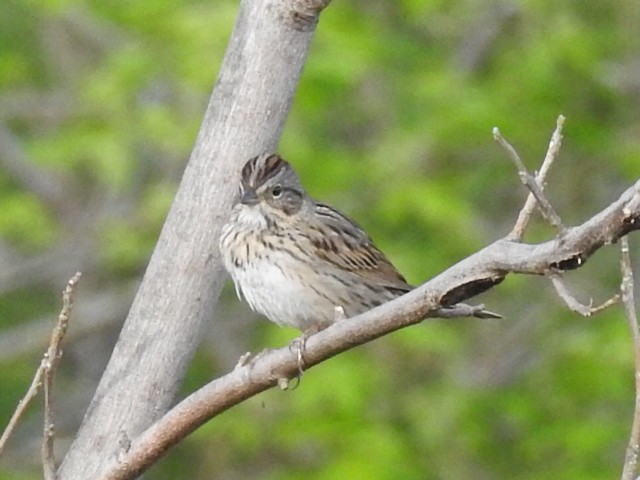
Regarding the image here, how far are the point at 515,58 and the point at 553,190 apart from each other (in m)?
0.93

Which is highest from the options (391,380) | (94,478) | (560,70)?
(560,70)

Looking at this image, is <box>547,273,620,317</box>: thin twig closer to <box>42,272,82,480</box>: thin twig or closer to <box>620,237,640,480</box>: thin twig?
<box>620,237,640,480</box>: thin twig

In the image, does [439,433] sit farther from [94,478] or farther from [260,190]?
[94,478]

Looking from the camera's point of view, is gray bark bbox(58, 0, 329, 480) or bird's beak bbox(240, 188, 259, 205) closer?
gray bark bbox(58, 0, 329, 480)

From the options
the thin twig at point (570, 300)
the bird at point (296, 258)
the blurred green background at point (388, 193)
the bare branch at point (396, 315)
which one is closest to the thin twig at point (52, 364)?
the bare branch at point (396, 315)

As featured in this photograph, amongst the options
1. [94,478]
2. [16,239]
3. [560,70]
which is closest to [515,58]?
[560,70]

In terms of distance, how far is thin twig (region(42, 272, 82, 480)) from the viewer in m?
3.02

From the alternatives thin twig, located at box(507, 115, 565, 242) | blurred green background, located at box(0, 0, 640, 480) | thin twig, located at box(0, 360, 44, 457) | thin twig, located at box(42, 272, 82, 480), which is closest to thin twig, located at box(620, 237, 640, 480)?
thin twig, located at box(507, 115, 565, 242)

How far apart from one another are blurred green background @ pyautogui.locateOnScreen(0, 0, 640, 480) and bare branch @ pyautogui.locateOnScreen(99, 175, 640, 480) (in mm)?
3883

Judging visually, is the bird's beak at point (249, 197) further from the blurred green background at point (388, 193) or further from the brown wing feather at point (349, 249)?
the blurred green background at point (388, 193)

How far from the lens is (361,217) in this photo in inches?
303

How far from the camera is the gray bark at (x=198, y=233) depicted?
136 inches

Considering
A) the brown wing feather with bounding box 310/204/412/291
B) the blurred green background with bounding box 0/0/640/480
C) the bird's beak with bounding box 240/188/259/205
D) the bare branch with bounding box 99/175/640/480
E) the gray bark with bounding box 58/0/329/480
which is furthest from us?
the blurred green background with bounding box 0/0/640/480

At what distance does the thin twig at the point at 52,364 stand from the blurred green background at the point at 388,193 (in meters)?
3.83
